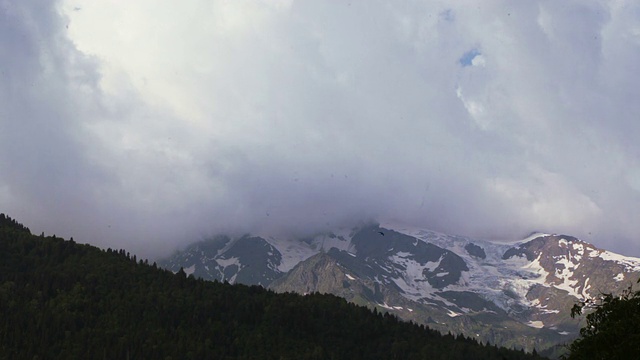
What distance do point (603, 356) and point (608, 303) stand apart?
18.7ft

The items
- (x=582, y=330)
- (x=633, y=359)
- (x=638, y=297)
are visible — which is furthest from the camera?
(x=582, y=330)

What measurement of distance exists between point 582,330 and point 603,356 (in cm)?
594

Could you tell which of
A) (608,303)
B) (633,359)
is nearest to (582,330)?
(608,303)

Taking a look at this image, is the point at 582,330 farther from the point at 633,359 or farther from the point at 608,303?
the point at 633,359

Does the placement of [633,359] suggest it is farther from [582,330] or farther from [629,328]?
[582,330]

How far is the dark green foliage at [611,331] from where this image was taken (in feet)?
184

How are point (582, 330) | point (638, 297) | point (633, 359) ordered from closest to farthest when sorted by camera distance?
1. point (633, 359)
2. point (638, 297)
3. point (582, 330)

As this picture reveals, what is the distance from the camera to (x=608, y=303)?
62.3 m

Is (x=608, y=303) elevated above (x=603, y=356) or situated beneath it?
elevated above

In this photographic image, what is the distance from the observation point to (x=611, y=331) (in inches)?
2308

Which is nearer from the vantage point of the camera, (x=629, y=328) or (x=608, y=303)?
(x=629, y=328)

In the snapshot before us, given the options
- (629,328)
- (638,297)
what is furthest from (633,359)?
(638,297)

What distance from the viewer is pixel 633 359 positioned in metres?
55.2

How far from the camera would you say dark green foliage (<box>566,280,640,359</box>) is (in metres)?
56.2
